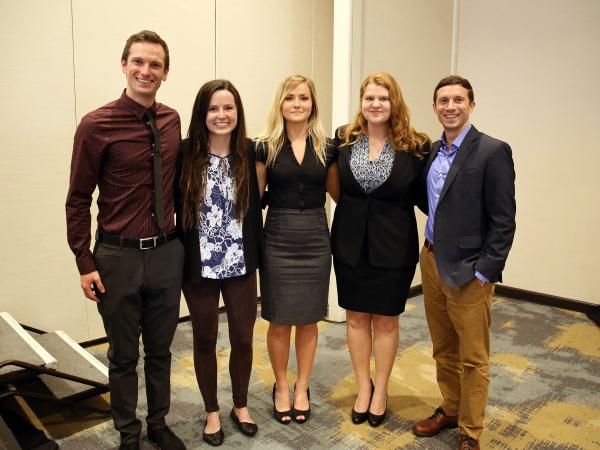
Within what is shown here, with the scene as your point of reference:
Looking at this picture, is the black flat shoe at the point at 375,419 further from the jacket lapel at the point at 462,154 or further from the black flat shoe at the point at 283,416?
the jacket lapel at the point at 462,154

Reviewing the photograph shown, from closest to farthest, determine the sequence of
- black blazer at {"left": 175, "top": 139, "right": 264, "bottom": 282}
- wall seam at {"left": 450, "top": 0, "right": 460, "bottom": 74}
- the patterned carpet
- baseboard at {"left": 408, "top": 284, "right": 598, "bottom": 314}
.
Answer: black blazer at {"left": 175, "top": 139, "right": 264, "bottom": 282}
the patterned carpet
baseboard at {"left": 408, "top": 284, "right": 598, "bottom": 314}
wall seam at {"left": 450, "top": 0, "right": 460, "bottom": 74}

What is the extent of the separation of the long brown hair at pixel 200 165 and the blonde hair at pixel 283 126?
19 centimetres

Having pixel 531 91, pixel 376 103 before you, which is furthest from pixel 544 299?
pixel 376 103

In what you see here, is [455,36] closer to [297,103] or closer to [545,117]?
[545,117]

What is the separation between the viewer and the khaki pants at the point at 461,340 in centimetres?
217

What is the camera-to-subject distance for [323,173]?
96.4 inches

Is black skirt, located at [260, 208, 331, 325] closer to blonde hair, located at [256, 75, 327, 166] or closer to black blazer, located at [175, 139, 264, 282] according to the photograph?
black blazer, located at [175, 139, 264, 282]

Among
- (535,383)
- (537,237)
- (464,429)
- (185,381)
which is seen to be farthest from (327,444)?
(537,237)

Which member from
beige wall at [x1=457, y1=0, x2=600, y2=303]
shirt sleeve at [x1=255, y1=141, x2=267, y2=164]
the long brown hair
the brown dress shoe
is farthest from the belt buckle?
beige wall at [x1=457, y1=0, x2=600, y2=303]

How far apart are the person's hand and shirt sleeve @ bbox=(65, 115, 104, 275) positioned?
0.06 feet

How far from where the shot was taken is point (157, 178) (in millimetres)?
2076

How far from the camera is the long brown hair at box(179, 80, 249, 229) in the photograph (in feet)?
7.20

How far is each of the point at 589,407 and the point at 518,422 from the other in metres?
0.49

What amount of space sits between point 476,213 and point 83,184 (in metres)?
1.57
